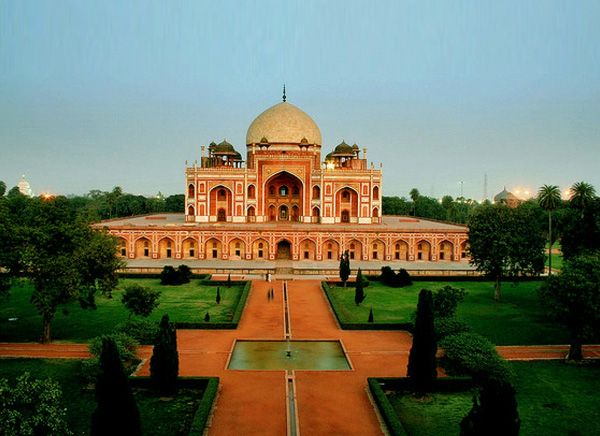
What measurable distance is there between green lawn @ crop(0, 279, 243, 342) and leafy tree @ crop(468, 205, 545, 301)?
13736 millimetres

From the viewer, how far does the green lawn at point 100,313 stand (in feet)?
70.1

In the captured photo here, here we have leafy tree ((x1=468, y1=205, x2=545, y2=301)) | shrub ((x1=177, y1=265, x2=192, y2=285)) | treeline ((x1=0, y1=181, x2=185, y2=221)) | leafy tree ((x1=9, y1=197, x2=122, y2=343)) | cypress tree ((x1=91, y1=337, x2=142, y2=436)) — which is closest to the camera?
cypress tree ((x1=91, y1=337, x2=142, y2=436))

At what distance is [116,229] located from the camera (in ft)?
140

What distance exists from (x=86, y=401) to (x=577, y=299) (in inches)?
627

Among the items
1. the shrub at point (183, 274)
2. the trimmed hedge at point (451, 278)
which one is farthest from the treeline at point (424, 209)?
the shrub at point (183, 274)

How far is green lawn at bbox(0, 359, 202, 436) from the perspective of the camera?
43.2 feet

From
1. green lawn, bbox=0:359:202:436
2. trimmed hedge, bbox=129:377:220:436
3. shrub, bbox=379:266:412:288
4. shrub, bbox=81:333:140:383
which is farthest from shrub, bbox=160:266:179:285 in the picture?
trimmed hedge, bbox=129:377:220:436

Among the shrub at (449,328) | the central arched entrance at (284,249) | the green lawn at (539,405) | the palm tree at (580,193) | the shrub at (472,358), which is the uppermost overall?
the palm tree at (580,193)

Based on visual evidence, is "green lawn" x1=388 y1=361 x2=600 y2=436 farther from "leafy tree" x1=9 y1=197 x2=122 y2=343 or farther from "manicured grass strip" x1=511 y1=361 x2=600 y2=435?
"leafy tree" x1=9 y1=197 x2=122 y2=343

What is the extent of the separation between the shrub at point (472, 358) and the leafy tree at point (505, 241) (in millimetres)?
10797

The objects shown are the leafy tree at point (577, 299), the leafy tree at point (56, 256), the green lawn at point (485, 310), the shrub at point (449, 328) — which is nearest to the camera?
the leafy tree at point (577, 299)

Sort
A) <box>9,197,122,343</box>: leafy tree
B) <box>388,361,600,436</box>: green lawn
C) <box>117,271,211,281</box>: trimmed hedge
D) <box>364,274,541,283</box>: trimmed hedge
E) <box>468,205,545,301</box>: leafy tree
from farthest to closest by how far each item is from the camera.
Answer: <box>364,274,541,283</box>: trimmed hedge
<box>117,271,211,281</box>: trimmed hedge
<box>468,205,545,301</box>: leafy tree
<box>9,197,122,343</box>: leafy tree
<box>388,361,600,436</box>: green lawn

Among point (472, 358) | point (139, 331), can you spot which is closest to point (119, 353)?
point (139, 331)

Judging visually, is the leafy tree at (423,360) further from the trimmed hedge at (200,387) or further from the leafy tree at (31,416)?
the leafy tree at (31,416)
